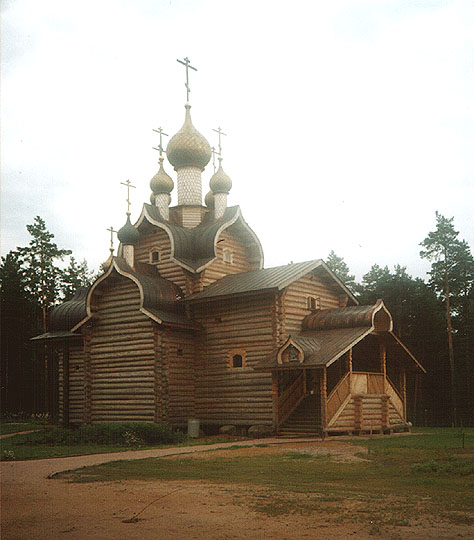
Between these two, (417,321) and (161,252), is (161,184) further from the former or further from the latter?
(417,321)

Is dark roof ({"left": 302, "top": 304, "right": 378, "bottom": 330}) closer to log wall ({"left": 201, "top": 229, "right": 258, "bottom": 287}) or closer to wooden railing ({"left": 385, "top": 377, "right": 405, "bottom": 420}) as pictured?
wooden railing ({"left": 385, "top": 377, "right": 405, "bottom": 420})

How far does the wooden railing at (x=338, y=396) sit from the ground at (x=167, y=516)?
11.8m

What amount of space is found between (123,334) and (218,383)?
14.5ft

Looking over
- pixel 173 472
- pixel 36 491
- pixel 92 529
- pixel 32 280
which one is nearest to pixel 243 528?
pixel 92 529

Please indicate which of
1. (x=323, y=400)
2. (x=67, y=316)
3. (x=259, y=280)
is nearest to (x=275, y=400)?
(x=323, y=400)

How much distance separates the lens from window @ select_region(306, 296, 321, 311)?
27.2 metres

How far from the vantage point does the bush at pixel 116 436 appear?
20.9 m

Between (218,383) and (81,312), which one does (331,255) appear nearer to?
(81,312)

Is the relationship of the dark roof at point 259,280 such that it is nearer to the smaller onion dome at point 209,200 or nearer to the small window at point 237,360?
the small window at point 237,360

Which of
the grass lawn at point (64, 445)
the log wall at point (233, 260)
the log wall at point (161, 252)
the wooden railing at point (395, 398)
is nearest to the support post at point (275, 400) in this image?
the grass lawn at point (64, 445)

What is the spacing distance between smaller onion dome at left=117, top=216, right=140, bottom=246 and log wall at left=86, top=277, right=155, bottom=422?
2010 millimetres

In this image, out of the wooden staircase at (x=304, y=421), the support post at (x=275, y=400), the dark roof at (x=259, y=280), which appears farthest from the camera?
the dark roof at (x=259, y=280)

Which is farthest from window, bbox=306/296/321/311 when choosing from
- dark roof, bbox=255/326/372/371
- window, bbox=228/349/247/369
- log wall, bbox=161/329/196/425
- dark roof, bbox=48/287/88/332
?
dark roof, bbox=48/287/88/332

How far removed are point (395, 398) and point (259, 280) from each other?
7.40m
